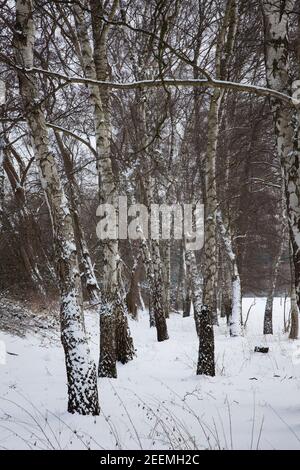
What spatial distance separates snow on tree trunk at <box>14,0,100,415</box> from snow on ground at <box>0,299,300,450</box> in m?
0.35

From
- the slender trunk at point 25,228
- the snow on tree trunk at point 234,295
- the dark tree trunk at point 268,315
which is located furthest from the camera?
the dark tree trunk at point 268,315

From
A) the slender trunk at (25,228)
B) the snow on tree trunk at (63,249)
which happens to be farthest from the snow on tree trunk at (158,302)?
the snow on tree trunk at (63,249)

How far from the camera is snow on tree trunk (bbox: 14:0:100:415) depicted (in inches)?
181

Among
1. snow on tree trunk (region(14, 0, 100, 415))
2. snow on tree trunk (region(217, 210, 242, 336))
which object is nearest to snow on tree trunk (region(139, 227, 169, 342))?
snow on tree trunk (region(217, 210, 242, 336))

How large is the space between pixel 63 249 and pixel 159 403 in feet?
7.61

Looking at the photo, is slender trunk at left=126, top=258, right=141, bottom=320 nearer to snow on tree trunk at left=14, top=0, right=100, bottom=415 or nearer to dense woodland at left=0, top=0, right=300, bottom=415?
dense woodland at left=0, top=0, right=300, bottom=415

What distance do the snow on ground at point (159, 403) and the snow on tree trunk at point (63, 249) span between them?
351 mm

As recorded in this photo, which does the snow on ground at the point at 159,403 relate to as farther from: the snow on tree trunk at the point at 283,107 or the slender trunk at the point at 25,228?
the slender trunk at the point at 25,228

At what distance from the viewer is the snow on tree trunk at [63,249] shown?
15.1ft

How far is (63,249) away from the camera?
4.70m

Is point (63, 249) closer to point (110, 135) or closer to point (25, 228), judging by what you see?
point (110, 135)

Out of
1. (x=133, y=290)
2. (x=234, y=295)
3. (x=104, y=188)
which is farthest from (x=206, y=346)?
(x=133, y=290)

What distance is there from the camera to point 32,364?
7.45 metres
